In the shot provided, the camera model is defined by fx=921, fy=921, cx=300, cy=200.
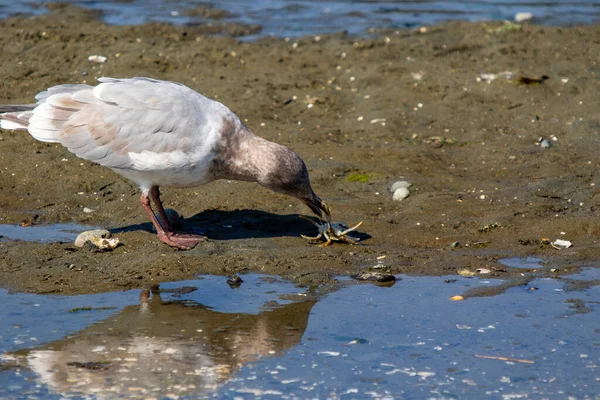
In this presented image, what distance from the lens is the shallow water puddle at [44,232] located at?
772 centimetres

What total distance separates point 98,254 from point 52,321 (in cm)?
135

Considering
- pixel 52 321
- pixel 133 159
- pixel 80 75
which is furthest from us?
pixel 80 75

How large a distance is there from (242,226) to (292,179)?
2.49 ft

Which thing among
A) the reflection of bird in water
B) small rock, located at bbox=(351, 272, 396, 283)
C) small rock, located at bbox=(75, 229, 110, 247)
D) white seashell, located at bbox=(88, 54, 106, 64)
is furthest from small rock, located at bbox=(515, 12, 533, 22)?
the reflection of bird in water

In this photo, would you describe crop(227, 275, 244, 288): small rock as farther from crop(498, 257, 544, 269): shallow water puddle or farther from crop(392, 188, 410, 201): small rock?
crop(392, 188, 410, 201): small rock

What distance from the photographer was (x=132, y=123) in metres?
7.60

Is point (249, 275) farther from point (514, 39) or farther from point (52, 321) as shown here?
point (514, 39)

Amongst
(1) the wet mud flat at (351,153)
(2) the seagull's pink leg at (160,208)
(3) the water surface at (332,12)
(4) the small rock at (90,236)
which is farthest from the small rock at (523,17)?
(4) the small rock at (90,236)

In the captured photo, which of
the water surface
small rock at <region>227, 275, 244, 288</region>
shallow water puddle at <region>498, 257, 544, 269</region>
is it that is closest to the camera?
small rock at <region>227, 275, 244, 288</region>

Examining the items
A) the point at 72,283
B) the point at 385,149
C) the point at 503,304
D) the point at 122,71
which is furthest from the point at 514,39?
the point at 72,283

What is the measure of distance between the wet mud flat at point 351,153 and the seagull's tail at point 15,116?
2.76 feet

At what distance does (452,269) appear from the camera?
7066mm

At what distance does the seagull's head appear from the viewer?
24.9 ft

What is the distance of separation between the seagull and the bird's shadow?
0.79ft
